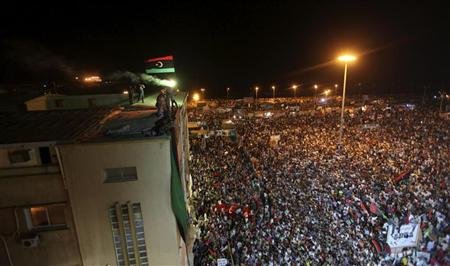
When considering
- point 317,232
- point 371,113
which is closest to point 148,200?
point 317,232

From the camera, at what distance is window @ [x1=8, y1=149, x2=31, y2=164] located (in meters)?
7.78

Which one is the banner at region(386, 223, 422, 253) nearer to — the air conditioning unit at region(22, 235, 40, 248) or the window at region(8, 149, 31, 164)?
the air conditioning unit at region(22, 235, 40, 248)

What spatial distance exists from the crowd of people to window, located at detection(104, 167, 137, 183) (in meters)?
5.59

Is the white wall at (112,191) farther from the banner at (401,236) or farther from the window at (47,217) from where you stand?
the banner at (401,236)

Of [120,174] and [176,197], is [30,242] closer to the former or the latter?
[120,174]

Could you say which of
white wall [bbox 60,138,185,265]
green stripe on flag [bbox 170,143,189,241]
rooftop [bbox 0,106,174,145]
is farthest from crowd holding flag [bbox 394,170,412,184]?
rooftop [bbox 0,106,174,145]

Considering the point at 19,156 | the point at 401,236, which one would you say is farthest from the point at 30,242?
the point at 401,236

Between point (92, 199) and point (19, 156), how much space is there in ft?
7.13

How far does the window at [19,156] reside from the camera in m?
7.78

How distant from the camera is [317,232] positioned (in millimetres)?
12578

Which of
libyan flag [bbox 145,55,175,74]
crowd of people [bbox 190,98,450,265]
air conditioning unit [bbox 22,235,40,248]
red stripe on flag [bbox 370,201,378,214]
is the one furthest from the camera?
libyan flag [bbox 145,55,175,74]

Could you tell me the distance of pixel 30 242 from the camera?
796 centimetres

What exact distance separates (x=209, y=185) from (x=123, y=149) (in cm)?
984

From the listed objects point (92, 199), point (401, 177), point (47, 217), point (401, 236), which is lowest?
point (401, 236)
